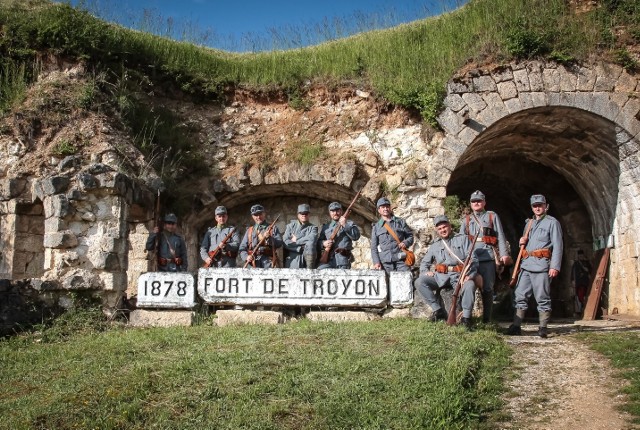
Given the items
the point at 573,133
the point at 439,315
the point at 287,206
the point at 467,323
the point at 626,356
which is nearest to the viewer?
the point at 626,356

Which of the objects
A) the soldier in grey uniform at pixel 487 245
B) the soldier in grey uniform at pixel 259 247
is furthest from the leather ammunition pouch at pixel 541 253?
the soldier in grey uniform at pixel 259 247

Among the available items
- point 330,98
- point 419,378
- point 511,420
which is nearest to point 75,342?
point 419,378

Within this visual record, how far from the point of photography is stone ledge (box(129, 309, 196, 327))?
323 inches

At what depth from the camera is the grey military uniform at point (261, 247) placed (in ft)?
31.0

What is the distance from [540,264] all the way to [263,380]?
161 inches

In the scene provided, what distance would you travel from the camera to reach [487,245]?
8328 millimetres

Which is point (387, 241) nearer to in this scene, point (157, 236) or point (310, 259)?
point (310, 259)

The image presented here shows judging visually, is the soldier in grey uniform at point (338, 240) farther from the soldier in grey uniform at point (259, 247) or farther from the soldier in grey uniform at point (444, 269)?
the soldier in grey uniform at point (444, 269)

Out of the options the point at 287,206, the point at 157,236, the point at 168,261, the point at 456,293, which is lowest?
the point at 456,293

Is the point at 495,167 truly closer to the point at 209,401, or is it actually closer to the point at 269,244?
the point at 269,244

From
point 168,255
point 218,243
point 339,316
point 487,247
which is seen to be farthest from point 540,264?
point 168,255

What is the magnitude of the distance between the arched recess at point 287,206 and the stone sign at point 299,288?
3511 millimetres

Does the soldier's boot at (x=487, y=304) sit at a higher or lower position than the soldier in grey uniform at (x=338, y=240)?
lower

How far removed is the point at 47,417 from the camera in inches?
190
